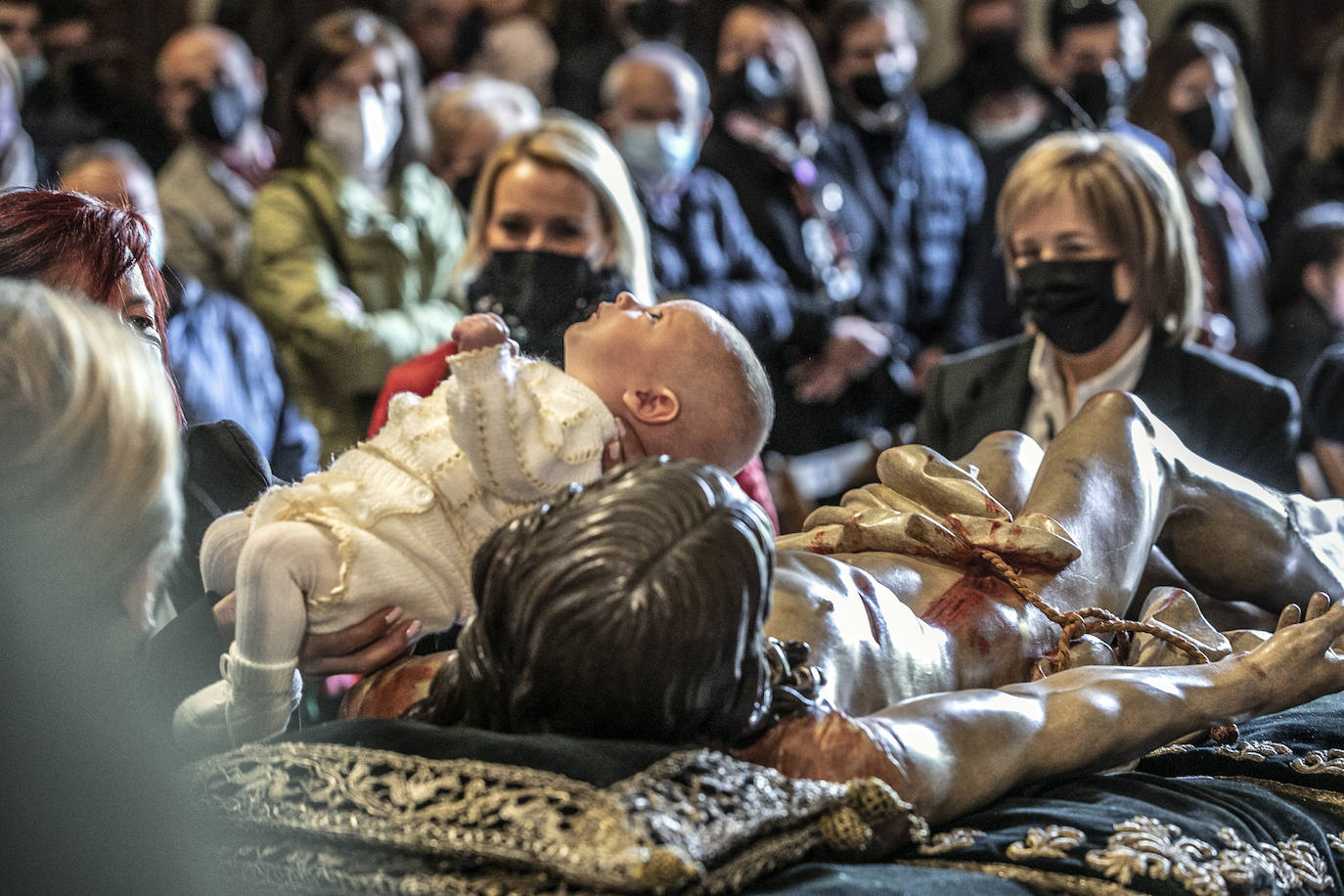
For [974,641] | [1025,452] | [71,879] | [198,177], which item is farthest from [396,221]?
[71,879]

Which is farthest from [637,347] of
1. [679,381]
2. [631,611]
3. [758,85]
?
[758,85]

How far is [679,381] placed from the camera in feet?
7.70

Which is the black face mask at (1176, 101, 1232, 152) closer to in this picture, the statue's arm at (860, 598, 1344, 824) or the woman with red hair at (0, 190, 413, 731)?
the statue's arm at (860, 598, 1344, 824)

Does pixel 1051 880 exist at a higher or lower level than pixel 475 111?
higher

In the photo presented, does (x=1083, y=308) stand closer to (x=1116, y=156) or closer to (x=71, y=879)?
(x=1116, y=156)

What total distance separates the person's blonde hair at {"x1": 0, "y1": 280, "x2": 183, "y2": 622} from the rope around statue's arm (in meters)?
1.30

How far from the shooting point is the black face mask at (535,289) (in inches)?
129

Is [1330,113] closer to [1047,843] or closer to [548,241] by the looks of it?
[548,241]

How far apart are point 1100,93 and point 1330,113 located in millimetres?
923

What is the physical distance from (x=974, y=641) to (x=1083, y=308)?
5.41ft

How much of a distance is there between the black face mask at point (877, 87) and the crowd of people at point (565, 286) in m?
0.01

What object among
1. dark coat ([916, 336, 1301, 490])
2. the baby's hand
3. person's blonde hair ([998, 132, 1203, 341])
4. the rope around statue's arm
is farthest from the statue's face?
person's blonde hair ([998, 132, 1203, 341])

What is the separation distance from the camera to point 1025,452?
293 centimetres

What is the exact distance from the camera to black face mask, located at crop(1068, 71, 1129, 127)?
598 centimetres
